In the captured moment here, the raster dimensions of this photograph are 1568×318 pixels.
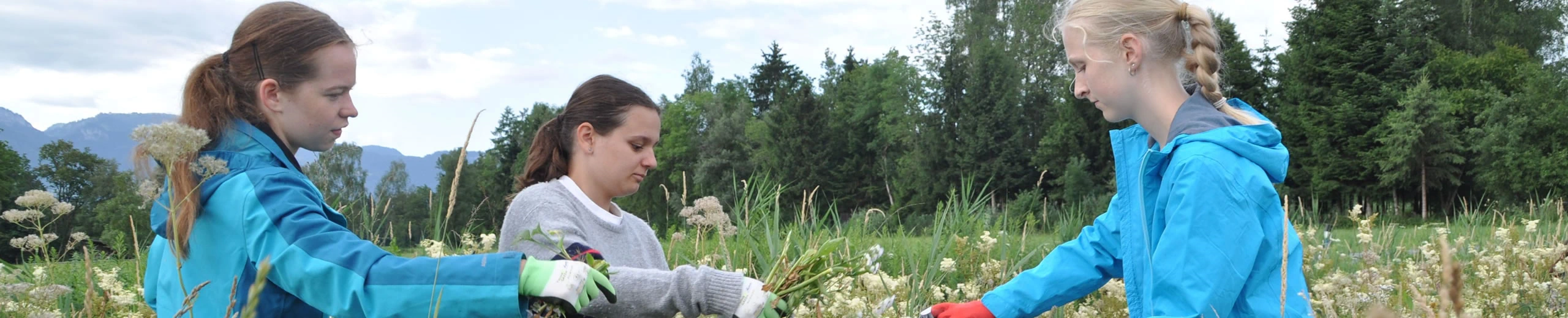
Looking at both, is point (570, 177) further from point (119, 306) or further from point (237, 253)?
point (119, 306)

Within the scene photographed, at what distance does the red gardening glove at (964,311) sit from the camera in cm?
288

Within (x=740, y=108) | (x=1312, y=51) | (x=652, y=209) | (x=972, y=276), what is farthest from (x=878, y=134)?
(x=972, y=276)

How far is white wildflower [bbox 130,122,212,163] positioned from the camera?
1.63 meters

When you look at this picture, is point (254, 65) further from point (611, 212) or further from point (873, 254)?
point (873, 254)

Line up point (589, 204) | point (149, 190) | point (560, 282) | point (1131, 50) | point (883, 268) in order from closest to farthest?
point (149, 190) → point (560, 282) → point (1131, 50) → point (589, 204) → point (883, 268)

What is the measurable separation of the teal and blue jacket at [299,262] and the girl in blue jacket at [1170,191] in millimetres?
1284

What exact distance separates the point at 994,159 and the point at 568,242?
45.8 metres

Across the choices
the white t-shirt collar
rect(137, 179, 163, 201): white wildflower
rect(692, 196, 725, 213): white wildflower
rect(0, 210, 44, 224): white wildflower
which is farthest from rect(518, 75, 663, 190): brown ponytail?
rect(137, 179, 163, 201): white wildflower

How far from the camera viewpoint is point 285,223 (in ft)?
6.15

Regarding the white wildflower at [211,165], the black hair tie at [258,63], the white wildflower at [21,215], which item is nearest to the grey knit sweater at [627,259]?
the white wildflower at [211,165]

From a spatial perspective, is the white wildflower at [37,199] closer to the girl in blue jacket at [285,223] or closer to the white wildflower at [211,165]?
the girl in blue jacket at [285,223]

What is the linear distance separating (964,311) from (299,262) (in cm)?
165

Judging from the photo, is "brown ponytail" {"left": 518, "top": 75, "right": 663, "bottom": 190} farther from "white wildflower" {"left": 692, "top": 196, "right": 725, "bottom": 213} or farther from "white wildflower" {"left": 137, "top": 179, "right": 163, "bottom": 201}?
"white wildflower" {"left": 137, "top": 179, "right": 163, "bottom": 201}

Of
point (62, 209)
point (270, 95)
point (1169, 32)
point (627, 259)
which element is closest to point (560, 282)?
point (270, 95)
